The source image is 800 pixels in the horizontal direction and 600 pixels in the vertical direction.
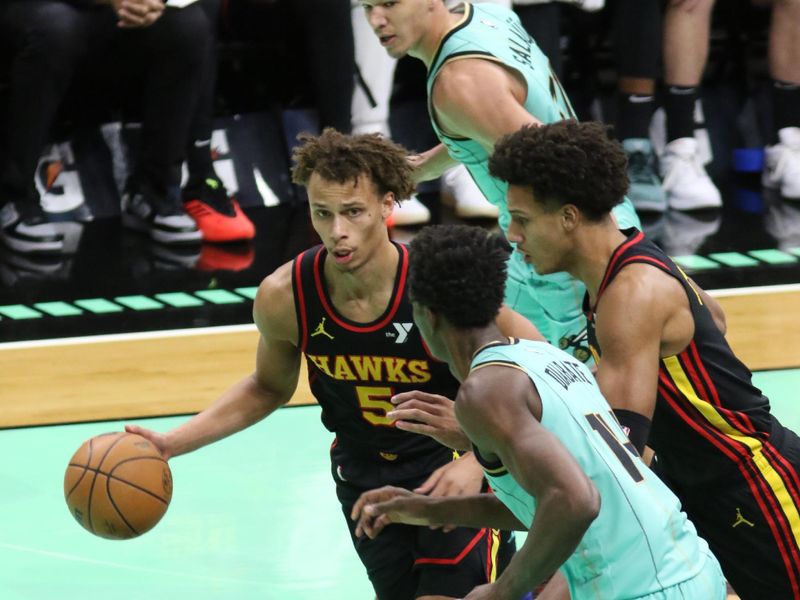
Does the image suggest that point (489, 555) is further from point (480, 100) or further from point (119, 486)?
point (480, 100)

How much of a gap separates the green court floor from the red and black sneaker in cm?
95

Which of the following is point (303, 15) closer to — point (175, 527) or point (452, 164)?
point (452, 164)

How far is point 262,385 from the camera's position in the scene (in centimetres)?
322

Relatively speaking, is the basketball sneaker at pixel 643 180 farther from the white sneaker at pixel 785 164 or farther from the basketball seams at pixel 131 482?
the basketball seams at pixel 131 482

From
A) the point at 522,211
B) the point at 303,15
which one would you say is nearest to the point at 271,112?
the point at 303,15

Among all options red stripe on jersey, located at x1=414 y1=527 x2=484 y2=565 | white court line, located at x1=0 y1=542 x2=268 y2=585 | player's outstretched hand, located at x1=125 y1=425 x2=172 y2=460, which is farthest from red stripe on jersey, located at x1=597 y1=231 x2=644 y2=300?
white court line, located at x1=0 y1=542 x2=268 y2=585

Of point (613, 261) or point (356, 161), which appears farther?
point (356, 161)

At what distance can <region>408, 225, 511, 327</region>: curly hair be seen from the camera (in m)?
2.37

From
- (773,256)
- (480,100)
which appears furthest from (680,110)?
(480,100)

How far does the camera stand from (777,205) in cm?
586

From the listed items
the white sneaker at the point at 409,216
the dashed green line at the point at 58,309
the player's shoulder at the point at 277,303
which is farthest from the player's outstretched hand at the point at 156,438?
the white sneaker at the point at 409,216

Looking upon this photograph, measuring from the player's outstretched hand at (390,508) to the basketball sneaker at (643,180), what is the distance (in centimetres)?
328

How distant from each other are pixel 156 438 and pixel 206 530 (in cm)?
95

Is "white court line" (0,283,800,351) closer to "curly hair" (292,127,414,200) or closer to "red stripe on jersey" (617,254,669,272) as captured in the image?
"curly hair" (292,127,414,200)
